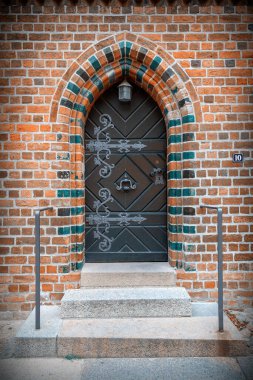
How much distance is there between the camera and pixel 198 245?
3.81 metres

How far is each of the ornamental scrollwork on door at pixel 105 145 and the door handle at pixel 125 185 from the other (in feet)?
0.74

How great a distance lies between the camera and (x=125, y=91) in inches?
155

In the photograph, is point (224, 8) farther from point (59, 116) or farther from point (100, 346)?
point (100, 346)

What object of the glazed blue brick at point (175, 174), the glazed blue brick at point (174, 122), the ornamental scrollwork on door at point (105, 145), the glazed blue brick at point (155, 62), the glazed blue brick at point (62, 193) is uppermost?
the glazed blue brick at point (155, 62)

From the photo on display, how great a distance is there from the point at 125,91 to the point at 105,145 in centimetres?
73

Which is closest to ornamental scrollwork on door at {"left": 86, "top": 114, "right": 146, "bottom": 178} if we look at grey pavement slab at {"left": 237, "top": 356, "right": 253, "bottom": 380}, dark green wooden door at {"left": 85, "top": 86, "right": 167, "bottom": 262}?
dark green wooden door at {"left": 85, "top": 86, "right": 167, "bottom": 262}

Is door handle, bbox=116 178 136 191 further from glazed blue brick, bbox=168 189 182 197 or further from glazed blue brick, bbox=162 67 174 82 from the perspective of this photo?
glazed blue brick, bbox=162 67 174 82

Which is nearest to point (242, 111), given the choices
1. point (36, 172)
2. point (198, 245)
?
point (198, 245)

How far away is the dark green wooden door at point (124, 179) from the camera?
13.5 ft

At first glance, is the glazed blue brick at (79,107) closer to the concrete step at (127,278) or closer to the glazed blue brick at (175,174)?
the glazed blue brick at (175,174)

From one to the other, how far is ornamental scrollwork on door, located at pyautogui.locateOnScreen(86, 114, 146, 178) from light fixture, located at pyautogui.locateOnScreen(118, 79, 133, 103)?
1.03 ft

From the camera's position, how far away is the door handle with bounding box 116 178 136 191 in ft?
13.4

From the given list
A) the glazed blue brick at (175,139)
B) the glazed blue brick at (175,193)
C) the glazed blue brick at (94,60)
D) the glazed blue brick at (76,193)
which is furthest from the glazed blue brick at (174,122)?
the glazed blue brick at (76,193)

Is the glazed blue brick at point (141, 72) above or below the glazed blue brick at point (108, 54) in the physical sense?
below
